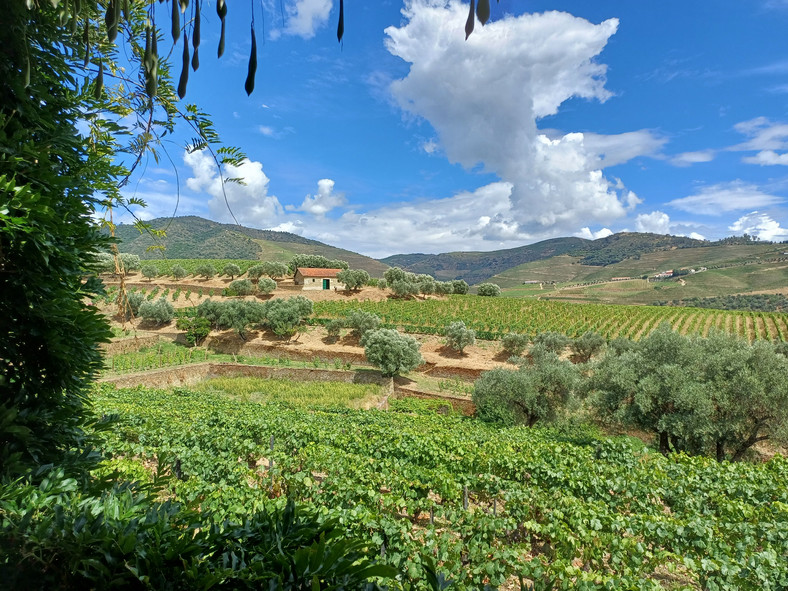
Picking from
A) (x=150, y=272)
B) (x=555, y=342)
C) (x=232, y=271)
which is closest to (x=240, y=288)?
(x=232, y=271)

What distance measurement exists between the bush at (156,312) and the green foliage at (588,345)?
50412mm

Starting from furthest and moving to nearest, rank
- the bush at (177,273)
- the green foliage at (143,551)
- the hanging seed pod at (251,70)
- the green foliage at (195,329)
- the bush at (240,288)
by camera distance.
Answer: the bush at (177,273) → the bush at (240,288) → the green foliage at (195,329) → the green foliage at (143,551) → the hanging seed pod at (251,70)

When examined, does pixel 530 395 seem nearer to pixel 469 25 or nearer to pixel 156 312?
pixel 469 25

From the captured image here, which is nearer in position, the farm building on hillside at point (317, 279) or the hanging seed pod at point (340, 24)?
the hanging seed pod at point (340, 24)

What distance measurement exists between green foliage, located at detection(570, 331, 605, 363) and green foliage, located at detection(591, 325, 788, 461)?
21133 mm

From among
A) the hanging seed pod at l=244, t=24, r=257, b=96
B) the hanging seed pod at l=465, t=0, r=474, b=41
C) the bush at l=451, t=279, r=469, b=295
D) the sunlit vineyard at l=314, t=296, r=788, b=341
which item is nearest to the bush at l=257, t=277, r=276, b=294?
the sunlit vineyard at l=314, t=296, r=788, b=341

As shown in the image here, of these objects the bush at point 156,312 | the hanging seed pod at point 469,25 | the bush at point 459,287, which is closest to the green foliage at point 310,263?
the bush at point 459,287

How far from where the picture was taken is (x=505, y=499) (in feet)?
23.5

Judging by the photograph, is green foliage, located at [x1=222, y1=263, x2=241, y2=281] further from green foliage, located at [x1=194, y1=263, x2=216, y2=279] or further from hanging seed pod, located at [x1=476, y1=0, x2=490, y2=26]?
hanging seed pod, located at [x1=476, y1=0, x2=490, y2=26]

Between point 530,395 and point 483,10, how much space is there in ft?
73.5

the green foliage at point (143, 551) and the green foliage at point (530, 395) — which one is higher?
the green foliage at point (143, 551)

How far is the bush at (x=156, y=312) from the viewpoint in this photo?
45.7 metres

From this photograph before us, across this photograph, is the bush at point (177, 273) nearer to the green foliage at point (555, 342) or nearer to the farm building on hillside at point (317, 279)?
the farm building on hillside at point (317, 279)

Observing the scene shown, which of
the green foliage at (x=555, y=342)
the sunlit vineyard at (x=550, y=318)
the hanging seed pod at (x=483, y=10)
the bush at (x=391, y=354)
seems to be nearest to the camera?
the hanging seed pod at (x=483, y=10)
